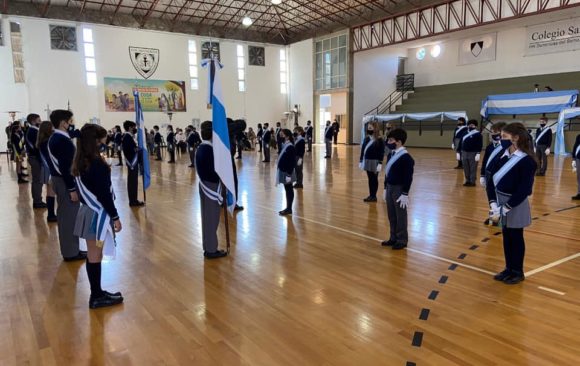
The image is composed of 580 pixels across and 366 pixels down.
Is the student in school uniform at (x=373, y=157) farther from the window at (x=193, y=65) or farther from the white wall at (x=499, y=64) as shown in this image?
the window at (x=193, y=65)

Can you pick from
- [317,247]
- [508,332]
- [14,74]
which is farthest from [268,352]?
[14,74]

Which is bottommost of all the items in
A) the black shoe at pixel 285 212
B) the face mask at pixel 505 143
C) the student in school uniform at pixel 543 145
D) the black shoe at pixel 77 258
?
the black shoe at pixel 77 258

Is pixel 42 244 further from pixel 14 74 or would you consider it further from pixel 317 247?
pixel 14 74

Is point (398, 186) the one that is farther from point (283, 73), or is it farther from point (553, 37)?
point (283, 73)

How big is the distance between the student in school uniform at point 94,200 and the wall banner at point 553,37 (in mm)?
22123

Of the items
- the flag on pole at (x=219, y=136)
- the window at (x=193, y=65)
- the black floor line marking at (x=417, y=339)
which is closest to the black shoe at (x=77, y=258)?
the flag on pole at (x=219, y=136)

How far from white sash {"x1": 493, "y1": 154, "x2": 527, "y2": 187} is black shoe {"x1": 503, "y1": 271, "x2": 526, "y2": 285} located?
2.85 ft

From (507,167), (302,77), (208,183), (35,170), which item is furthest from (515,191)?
(302,77)

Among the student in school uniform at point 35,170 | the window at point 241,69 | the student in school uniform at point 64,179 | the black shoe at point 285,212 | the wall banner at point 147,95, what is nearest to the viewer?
the student in school uniform at point 64,179

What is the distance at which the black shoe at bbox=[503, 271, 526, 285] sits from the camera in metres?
3.92

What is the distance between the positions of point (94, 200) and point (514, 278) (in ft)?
12.3

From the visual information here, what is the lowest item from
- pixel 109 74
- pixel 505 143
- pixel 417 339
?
pixel 417 339

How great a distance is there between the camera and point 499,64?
22.2 metres

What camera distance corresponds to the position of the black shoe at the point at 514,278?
392 cm
